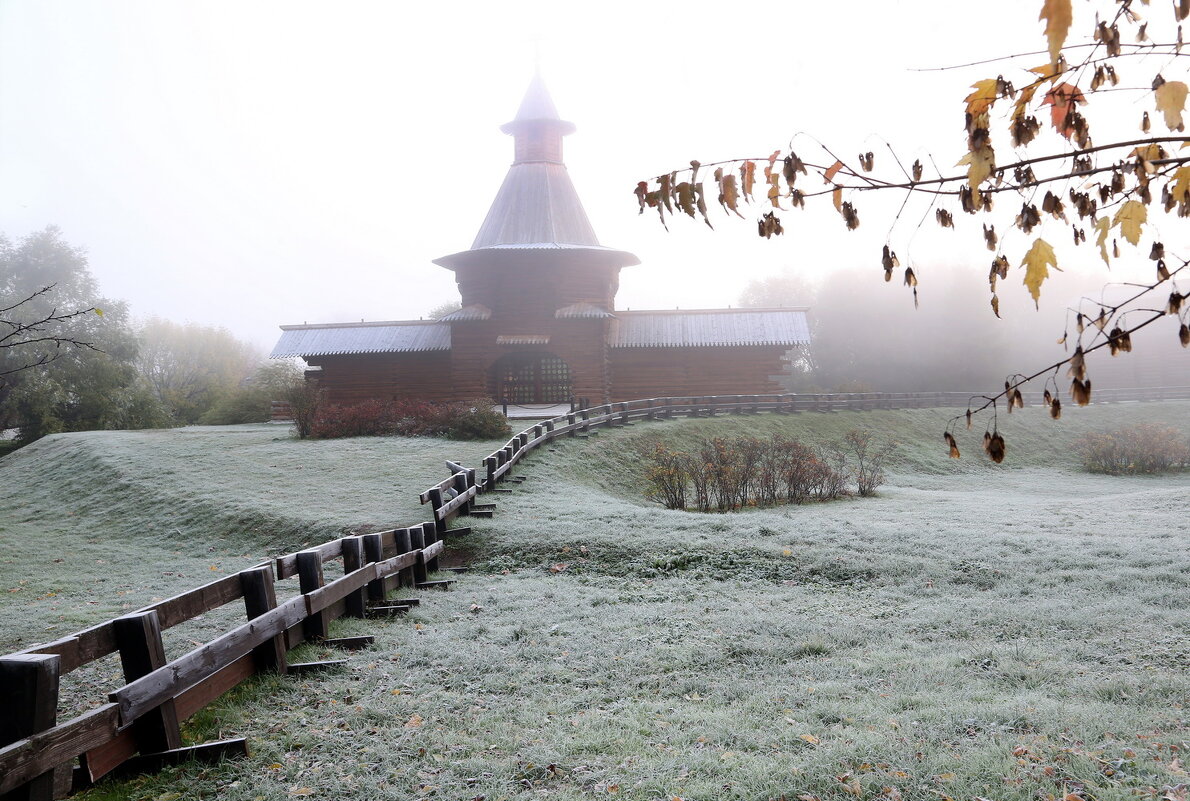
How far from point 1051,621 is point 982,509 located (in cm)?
773

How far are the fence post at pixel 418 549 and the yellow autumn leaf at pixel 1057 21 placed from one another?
28.0ft

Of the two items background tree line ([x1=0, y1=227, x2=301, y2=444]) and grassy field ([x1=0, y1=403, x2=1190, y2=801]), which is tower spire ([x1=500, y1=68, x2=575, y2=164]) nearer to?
background tree line ([x1=0, y1=227, x2=301, y2=444])

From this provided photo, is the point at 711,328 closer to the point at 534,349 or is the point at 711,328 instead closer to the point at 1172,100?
the point at 534,349

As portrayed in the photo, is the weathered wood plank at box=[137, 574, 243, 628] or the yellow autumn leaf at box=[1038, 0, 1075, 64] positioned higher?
the yellow autumn leaf at box=[1038, 0, 1075, 64]

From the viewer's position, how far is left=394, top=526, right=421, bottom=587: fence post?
9.21m

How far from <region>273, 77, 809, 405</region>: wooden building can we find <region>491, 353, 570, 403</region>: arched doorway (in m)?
0.04

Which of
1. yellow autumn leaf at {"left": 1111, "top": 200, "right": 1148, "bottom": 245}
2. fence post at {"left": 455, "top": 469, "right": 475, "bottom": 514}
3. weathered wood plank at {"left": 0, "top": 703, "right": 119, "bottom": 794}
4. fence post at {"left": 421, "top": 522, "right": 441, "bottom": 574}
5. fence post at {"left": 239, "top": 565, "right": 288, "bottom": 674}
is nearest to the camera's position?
yellow autumn leaf at {"left": 1111, "top": 200, "right": 1148, "bottom": 245}

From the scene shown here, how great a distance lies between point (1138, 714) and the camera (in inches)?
196

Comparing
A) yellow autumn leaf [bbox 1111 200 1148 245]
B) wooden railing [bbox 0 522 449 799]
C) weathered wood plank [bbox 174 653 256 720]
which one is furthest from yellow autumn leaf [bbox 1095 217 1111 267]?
weathered wood plank [bbox 174 653 256 720]

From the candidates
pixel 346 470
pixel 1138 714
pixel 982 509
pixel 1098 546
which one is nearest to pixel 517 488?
pixel 346 470

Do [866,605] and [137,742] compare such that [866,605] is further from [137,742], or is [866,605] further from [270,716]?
[137,742]

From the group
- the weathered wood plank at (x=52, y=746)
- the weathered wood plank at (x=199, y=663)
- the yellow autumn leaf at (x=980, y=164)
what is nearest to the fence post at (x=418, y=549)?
the weathered wood plank at (x=199, y=663)

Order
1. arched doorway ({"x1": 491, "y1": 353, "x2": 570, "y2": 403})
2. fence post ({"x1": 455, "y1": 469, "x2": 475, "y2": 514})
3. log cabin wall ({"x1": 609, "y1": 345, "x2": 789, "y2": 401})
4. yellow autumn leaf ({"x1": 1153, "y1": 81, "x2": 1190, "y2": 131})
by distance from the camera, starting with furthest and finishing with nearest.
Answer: arched doorway ({"x1": 491, "y1": 353, "x2": 570, "y2": 403}), log cabin wall ({"x1": 609, "y1": 345, "x2": 789, "y2": 401}), fence post ({"x1": 455, "y1": 469, "x2": 475, "y2": 514}), yellow autumn leaf ({"x1": 1153, "y1": 81, "x2": 1190, "y2": 131})

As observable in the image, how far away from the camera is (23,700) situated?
362 cm
